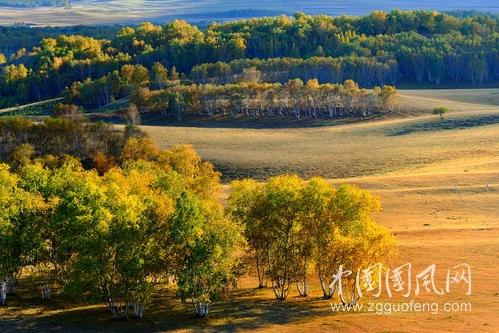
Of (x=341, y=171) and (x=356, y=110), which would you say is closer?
(x=341, y=171)

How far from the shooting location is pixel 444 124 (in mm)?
122000

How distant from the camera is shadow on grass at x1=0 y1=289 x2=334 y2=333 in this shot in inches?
1603

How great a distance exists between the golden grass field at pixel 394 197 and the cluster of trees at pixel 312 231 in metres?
2.01

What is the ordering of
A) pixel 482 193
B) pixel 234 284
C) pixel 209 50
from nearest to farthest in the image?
pixel 234 284 → pixel 482 193 → pixel 209 50

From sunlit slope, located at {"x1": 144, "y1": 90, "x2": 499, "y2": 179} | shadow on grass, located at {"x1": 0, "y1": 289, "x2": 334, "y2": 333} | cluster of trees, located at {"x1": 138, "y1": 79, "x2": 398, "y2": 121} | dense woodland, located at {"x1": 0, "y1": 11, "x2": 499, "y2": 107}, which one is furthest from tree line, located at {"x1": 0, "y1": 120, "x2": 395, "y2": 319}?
dense woodland, located at {"x1": 0, "y1": 11, "x2": 499, "y2": 107}

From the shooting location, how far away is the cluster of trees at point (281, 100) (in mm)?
134625

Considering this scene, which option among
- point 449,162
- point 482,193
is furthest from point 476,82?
point 482,193

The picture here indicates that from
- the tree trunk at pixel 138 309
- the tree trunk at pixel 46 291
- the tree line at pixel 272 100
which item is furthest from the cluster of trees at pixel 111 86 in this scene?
the tree trunk at pixel 138 309

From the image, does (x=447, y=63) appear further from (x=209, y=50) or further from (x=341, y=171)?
(x=341, y=171)

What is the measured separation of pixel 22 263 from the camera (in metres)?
45.0

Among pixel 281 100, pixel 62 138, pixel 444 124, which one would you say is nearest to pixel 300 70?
pixel 281 100

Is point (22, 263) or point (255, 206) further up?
point (255, 206)

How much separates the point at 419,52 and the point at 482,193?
114 m

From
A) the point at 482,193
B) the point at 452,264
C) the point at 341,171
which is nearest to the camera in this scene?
the point at 452,264
